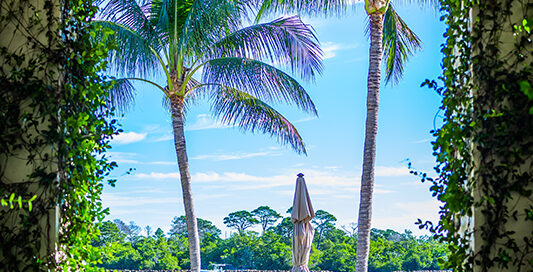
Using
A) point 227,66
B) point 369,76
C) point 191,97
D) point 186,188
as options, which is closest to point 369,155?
point 369,76

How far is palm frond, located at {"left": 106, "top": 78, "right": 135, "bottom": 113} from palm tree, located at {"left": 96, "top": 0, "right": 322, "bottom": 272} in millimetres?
19

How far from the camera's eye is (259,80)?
905 centimetres

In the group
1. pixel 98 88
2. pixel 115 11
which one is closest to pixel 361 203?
pixel 98 88

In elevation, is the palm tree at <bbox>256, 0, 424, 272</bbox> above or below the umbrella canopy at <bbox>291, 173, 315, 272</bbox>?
above

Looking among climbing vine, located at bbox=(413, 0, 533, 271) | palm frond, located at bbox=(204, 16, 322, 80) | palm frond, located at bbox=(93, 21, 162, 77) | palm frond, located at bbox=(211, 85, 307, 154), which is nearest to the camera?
climbing vine, located at bbox=(413, 0, 533, 271)

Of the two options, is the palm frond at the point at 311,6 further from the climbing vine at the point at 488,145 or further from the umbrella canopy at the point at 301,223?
the climbing vine at the point at 488,145

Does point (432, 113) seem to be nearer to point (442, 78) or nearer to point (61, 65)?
point (442, 78)

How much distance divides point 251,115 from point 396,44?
124 inches

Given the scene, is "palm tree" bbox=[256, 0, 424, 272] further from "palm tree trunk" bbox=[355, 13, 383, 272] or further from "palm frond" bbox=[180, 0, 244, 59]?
"palm frond" bbox=[180, 0, 244, 59]

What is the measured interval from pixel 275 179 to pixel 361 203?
17.6 metres

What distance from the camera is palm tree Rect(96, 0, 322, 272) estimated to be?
8.72 meters

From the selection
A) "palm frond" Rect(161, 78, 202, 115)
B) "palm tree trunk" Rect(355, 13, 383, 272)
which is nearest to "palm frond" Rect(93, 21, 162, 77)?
"palm frond" Rect(161, 78, 202, 115)

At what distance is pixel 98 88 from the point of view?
3045 millimetres

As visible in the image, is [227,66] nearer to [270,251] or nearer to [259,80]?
[259,80]
